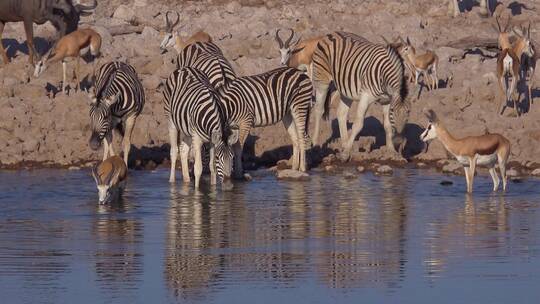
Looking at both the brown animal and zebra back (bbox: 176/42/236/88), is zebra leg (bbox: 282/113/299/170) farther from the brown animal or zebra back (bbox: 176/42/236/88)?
the brown animal

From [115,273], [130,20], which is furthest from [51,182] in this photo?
[130,20]

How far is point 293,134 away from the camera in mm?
19734

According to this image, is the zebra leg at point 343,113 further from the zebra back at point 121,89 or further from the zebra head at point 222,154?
the zebra head at point 222,154

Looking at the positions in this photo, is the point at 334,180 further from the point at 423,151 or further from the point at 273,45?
the point at 273,45

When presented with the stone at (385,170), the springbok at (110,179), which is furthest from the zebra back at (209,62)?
the springbok at (110,179)

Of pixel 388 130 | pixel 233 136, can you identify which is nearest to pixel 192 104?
pixel 233 136

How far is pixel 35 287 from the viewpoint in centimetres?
1180

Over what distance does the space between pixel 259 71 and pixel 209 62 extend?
3509mm

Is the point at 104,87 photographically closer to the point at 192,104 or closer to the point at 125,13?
the point at 192,104

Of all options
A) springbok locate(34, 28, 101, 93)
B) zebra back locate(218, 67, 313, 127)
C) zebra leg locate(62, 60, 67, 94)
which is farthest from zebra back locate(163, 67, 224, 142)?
springbok locate(34, 28, 101, 93)

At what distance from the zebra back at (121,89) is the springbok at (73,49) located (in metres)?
3.71

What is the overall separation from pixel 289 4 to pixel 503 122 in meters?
8.72

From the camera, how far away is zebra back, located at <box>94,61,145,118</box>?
1925 cm

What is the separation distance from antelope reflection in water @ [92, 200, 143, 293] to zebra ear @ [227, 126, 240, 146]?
1.71m
